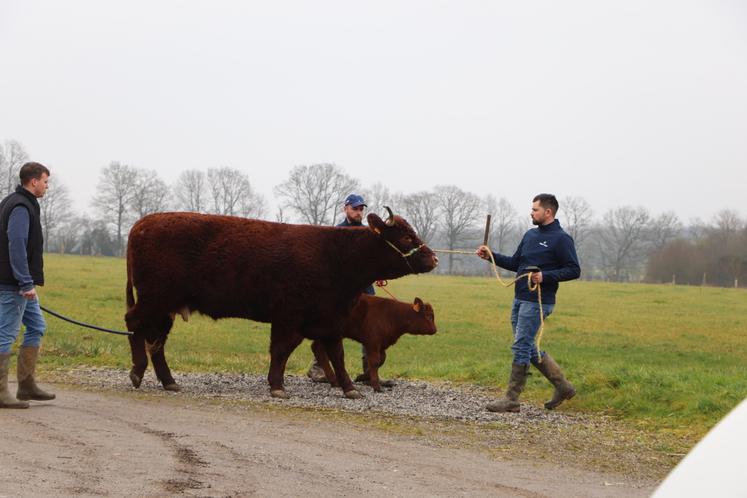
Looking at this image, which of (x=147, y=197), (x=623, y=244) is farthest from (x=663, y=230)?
(x=147, y=197)

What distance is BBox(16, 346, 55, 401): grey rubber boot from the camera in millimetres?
9062

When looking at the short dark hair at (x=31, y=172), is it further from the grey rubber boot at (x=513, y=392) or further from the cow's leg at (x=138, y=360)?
the grey rubber boot at (x=513, y=392)

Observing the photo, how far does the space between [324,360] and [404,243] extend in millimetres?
2190

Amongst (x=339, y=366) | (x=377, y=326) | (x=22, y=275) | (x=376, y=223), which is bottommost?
(x=339, y=366)

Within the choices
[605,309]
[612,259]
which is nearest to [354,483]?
[605,309]

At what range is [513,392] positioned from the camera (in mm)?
9875

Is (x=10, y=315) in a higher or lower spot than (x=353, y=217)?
lower

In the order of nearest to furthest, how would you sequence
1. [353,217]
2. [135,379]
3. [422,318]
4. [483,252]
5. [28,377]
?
[28,377] < [483,252] < [135,379] < [422,318] < [353,217]

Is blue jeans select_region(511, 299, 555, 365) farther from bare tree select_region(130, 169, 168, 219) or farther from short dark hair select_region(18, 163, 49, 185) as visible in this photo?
bare tree select_region(130, 169, 168, 219)

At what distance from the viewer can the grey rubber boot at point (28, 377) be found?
906 centimetres

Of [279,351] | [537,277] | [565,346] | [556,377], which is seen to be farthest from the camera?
[565,346]

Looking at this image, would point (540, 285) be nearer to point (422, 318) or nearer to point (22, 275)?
point (422, 318)

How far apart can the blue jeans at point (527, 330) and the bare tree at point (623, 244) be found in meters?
96.7

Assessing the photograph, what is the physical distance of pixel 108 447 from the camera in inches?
267
